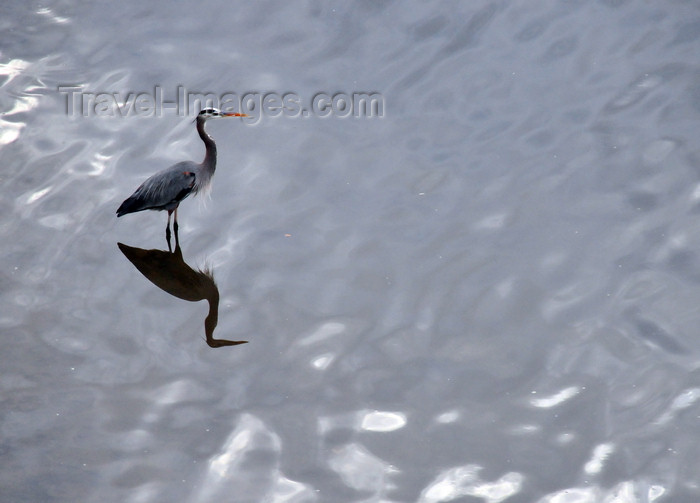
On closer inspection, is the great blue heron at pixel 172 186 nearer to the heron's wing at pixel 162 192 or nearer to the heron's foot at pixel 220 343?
the heron's wing at pixel 162 192

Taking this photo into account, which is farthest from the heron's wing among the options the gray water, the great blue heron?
the gray water

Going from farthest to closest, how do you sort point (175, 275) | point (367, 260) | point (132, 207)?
point (132, 207)
point (175, 275)
point (367, 260)

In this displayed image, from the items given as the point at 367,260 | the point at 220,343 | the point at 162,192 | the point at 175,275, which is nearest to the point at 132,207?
the point at 162,192

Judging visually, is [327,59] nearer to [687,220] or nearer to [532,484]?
[687,220]

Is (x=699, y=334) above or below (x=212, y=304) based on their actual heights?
below

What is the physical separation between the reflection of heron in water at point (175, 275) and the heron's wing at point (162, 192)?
443mm

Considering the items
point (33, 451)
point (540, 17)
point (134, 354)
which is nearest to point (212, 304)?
point (134, 354)

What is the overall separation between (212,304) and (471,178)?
11.1ft

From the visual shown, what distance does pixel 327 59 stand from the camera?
12.4 meters

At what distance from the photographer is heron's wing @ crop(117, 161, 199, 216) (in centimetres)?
988

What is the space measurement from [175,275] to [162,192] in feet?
3.30

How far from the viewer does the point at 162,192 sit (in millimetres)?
9930

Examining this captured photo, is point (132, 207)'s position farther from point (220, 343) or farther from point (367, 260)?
point (367, 260)

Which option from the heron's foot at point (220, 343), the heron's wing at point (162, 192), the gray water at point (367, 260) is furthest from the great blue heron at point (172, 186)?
the heron's foot at point (220, 343)
